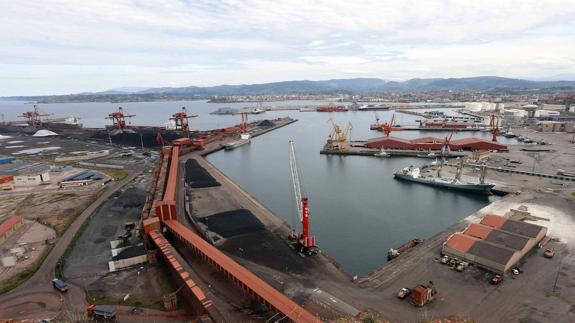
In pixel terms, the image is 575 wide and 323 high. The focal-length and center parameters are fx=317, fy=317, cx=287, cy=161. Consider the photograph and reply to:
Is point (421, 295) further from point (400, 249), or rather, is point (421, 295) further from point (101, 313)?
point (101, 313)

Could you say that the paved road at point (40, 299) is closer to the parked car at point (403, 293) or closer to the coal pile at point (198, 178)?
the parked car at point (403, 293)

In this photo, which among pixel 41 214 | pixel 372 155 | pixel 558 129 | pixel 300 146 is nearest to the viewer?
pixel 41 214

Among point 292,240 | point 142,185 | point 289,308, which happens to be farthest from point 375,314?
point 142,185

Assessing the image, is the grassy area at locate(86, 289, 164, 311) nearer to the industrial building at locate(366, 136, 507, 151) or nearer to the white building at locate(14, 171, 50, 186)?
the white building at locate(14, 171, 50, 186)

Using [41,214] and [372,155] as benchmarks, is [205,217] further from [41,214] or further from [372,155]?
[372,155]

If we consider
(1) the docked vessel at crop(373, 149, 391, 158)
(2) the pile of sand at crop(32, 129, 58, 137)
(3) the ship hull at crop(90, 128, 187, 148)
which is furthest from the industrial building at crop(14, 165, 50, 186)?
(2) the pile of sand at crop(32, 129, 58, 137)
